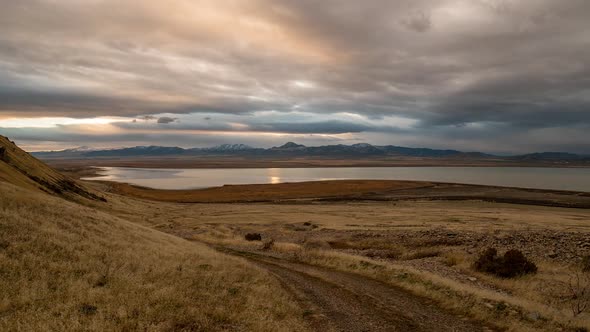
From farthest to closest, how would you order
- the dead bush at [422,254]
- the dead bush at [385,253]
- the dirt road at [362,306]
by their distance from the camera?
the dead bush at [385,253] → the dead bush at [422,254] → the dirt road at [362,306]

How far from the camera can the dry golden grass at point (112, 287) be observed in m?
9.54

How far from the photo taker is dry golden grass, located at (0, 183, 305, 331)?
954 centimetres

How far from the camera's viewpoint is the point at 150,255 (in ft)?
55.3

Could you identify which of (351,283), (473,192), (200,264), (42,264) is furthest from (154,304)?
(473,192)

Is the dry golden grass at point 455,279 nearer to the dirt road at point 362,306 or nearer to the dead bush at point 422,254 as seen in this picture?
the dead bush at point 422,254

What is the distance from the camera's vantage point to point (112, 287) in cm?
1167

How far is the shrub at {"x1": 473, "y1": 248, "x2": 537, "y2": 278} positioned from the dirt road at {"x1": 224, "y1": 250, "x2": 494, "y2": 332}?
238 inches

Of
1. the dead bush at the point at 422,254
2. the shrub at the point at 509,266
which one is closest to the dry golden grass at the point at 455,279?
the dead bush at the point at 422,254

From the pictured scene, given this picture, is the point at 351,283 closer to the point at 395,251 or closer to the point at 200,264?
the point at 200,264

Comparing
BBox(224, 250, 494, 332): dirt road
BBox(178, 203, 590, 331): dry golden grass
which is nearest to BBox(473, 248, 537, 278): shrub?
BBox(178, 203, 590, 331): dry golden grass

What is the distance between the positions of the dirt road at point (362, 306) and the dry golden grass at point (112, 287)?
1.06 meters

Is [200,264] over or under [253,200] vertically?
over

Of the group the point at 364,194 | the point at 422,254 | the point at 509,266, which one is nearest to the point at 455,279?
the point at 509,266

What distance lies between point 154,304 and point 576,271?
1950 cm
